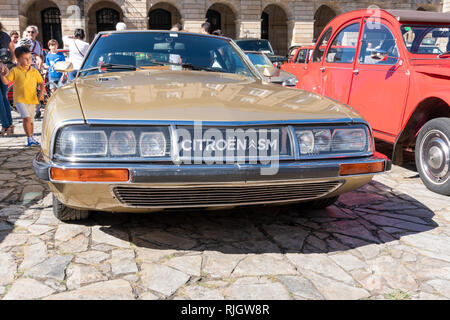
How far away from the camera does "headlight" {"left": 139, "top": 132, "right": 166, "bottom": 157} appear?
7.55ft

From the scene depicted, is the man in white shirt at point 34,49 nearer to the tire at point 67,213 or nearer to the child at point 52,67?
the child at point 52,67

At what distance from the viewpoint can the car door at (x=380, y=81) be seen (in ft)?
14.9

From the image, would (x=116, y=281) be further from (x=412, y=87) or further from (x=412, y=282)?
(x=412, y=87)

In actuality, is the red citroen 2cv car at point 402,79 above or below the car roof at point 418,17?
below

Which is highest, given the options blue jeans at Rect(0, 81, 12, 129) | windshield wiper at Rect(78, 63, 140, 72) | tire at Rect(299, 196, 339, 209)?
windshield wiper at Rect(78, 63, 140, 72)

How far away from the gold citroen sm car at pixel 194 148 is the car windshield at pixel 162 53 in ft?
2.59

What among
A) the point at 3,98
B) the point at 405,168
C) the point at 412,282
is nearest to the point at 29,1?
the point at 3,98

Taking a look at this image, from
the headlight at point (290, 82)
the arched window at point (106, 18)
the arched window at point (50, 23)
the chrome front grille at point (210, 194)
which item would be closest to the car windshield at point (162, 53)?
the chrome front grille at point (210, 194)

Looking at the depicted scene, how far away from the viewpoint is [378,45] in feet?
16.3

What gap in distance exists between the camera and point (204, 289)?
7.43ft

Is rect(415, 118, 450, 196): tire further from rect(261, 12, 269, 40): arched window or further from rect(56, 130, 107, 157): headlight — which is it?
rect(261, 12, 269, 40): arched window

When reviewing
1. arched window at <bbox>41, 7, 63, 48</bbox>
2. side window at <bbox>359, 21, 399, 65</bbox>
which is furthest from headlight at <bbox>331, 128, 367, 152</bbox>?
arched window at <bbox>41, 7, 63, 48</bbox>
